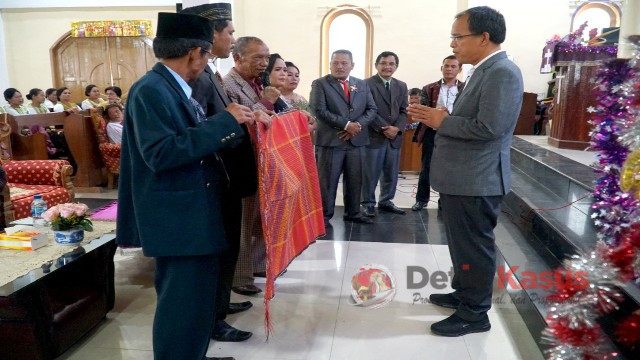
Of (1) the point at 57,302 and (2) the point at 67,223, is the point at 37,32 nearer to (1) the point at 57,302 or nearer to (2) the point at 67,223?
(2) the point at 67,223

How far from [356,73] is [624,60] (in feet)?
22.6

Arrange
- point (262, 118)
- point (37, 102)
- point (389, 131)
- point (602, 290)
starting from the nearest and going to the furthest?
point (602, 290) → point (262, 118) → point (389, 131) → point (37, 102)

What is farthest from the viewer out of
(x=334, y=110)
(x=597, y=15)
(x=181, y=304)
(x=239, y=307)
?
(x=597, y=15)

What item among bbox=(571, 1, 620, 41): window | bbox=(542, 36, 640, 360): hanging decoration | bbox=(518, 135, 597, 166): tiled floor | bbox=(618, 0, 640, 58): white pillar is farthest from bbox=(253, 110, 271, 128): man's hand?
bbox=(571, 1, 620, 41): window

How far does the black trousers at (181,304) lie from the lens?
1.59 metres

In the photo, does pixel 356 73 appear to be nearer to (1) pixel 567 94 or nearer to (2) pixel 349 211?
(1) pixel 567 94

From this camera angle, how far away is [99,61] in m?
10.2

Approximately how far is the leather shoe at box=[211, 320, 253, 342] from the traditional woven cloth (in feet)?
0.45

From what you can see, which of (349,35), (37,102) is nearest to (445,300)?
(37,102)

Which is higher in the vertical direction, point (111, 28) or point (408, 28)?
point (111, 28)

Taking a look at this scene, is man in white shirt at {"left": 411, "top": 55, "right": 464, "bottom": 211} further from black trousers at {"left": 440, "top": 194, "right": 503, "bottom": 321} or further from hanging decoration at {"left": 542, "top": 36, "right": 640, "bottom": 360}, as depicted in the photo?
hanging decoration at {"left": 542, "top": 36, "right": 640, "bottom": 360}

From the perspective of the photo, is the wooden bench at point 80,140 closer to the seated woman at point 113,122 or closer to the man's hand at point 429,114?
the seated woman at point 113,122

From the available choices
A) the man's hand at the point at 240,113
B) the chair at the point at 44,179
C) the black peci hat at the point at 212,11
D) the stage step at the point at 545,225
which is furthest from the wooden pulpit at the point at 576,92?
the chair at the point at 44,179

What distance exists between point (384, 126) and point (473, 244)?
2.32m
